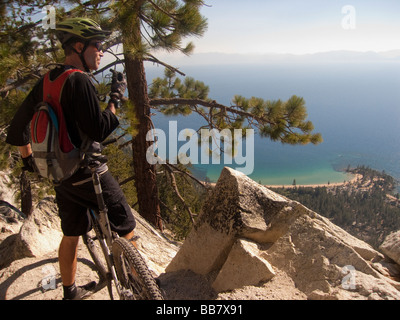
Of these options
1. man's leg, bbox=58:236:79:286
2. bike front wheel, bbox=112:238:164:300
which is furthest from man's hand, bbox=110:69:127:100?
man's leg, bbox=58:236:79:286

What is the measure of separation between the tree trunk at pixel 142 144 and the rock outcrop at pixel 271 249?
3.21m

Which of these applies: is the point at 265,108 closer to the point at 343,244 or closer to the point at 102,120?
the point at 343,244

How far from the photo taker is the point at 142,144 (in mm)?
6305

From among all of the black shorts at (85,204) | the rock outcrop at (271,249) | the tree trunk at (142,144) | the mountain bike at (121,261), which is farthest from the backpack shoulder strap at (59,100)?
the tree trunk at (142,144)

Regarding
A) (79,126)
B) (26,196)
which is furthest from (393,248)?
(26,196)

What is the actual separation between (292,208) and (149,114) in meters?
4.08

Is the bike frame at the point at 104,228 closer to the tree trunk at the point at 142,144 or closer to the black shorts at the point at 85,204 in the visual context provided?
the black shorts at the point at 85,204

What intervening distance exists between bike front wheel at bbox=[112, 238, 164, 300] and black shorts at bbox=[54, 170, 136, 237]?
0.23 m

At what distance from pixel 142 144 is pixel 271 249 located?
13.1 feet

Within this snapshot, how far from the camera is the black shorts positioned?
230 centimetres

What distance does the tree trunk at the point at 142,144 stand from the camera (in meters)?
6.04

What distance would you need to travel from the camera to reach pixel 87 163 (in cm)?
218

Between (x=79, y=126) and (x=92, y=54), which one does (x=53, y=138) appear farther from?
(x=92, y=54)
